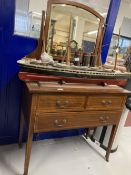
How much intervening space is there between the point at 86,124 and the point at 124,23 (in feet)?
10.0

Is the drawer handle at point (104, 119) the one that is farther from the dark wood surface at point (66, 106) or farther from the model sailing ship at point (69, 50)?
the model sailing ship at point (69, 50)

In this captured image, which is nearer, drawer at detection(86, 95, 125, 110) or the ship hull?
the ship hull

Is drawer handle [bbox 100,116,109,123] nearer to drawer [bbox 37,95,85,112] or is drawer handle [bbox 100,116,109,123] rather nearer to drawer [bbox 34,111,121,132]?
drawer [bbox 34,111,121,132]

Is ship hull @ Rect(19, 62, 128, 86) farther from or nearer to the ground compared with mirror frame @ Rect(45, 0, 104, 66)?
nearer to the ground

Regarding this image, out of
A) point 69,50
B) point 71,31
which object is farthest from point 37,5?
point 69,50

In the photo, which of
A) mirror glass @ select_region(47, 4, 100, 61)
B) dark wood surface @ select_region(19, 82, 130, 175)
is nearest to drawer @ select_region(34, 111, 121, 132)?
dark wood surface @ select_region(19, 82, 130, 175)

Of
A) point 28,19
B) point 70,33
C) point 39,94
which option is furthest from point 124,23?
point 39,94

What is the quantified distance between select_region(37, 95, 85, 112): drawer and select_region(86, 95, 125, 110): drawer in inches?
3.3

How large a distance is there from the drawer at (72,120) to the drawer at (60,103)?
0.17 feet

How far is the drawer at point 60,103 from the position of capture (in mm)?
1384

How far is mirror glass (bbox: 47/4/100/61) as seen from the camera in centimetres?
173

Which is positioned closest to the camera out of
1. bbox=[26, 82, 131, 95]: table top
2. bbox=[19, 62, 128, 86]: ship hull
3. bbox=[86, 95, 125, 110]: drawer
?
bbox=[26, 82, 131, 95]: table top

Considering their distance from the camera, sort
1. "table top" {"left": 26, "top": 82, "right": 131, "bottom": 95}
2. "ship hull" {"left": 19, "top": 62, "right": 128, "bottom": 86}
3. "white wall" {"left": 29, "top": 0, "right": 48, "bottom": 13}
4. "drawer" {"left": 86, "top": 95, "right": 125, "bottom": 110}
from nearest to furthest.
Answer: "table top" {"left": 26, "top": 82, "right": 131, "bottom": 95}, "ship hull" {"left": 19, "top": 62, "right": 128, "bottom": 86}, "drawer" {"left": 86, "top": 95, "right": 125, "bottom": 110}, "white wall" {"left": 29, "top": 0, "right": 48, "bottom": 13}

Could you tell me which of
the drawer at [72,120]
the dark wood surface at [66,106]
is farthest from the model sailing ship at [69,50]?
Answer: the drawer at [72,120]
